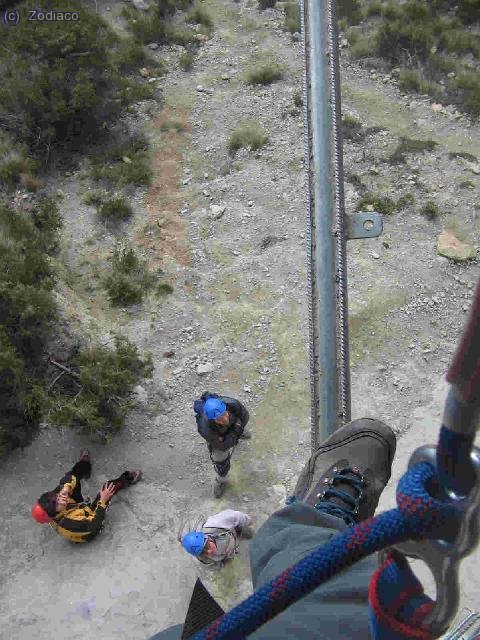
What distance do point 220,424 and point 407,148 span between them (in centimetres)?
405

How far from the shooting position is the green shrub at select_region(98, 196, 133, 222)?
6.23 meters

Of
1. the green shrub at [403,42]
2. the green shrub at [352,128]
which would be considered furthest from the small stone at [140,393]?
the green shrub at [403,42]

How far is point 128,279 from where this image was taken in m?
5.62

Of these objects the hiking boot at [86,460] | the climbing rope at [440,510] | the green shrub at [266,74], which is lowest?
the hiking boot at [86,460]

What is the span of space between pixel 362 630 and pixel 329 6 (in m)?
2.11

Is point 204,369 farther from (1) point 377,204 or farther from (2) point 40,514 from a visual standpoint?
(1) point 377,204

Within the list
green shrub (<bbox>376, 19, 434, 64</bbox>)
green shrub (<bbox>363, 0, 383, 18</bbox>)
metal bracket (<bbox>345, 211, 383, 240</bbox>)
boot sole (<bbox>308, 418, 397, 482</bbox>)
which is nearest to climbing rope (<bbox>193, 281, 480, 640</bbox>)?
boot sole (<bbox>308, 418, 397, 482</bbox>)

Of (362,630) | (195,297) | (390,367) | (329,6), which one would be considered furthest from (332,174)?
(195,297)

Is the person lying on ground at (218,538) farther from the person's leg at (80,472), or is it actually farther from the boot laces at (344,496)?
the boot laces at (344,496)

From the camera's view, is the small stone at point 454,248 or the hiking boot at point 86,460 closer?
the hiking boot at point 86,460

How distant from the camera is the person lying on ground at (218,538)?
359cm

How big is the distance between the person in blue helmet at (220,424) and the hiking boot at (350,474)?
1120 millimetres

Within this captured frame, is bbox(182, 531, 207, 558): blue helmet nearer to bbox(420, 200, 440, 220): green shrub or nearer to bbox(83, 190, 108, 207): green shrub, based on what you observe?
bbox(420, 200, 440, 220): green shrub

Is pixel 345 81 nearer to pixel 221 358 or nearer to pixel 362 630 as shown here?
pixel 221 358
